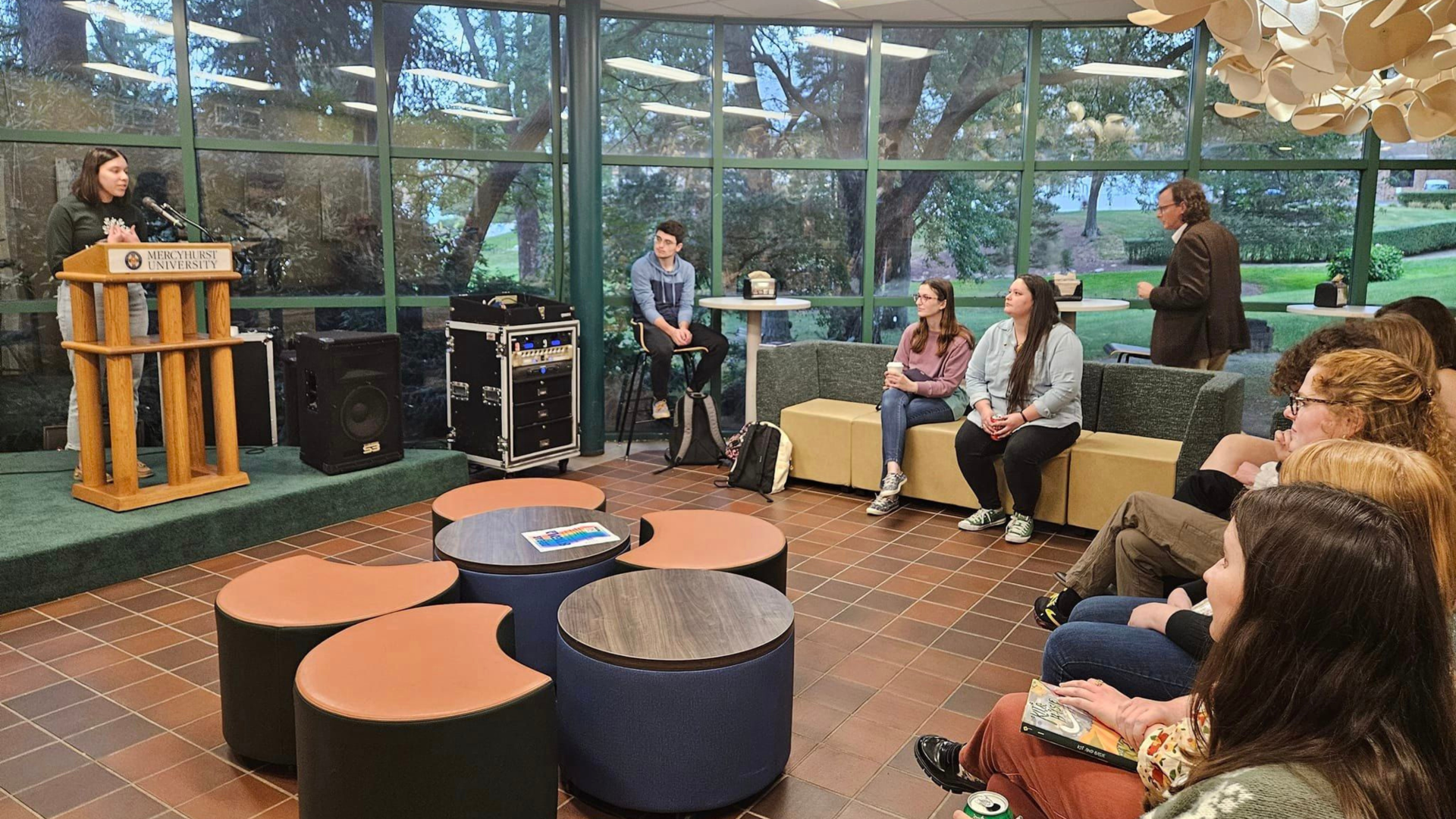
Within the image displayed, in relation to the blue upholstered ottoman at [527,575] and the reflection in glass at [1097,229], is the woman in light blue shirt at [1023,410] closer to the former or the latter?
the reflection in glass at [1097,229]

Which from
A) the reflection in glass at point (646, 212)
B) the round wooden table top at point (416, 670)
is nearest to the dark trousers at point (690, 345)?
the reflection in glass at point (646, 212)

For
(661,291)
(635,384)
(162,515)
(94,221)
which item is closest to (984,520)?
(661,291)

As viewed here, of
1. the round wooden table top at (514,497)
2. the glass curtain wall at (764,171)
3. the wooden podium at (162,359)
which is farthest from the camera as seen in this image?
the glass curtain wall at (764,171)

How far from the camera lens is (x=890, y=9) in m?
6.56

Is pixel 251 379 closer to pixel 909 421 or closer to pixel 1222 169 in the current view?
pixel 909 421

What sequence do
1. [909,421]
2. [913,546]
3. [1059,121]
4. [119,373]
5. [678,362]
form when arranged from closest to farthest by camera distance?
[119,373]
[913,546]
[909,421]
[1059,121]
[678,362]

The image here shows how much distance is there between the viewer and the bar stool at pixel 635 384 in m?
6.39

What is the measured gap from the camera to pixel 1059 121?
6.91 m

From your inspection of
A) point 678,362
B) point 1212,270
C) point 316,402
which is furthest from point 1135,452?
point 316,402

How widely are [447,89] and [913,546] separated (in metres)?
4.17

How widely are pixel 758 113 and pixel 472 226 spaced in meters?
2.10

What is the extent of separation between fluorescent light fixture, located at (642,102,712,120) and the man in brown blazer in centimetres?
309

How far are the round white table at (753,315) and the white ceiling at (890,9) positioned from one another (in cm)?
189

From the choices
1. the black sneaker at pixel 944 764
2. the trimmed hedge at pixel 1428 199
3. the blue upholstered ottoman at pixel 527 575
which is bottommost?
the black sneaker at pixel 944 764
